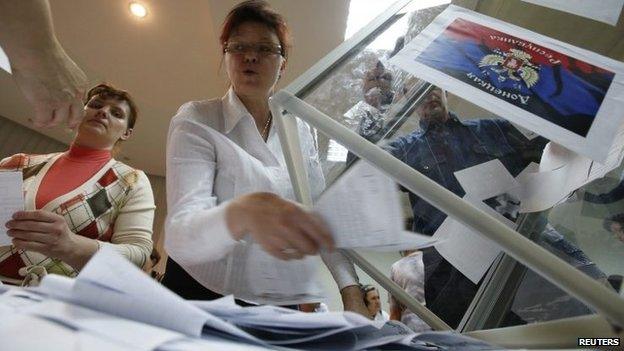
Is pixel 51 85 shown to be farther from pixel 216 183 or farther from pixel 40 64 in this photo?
pixel 216 183

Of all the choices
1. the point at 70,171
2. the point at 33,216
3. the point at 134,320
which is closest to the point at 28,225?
the point at 33,216

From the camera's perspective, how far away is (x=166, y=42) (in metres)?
2.78

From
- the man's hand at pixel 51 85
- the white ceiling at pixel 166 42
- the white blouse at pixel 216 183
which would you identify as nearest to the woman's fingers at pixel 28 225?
the man's hand at pixel 51 85

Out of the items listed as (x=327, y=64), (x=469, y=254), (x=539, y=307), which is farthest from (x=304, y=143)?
(x=539, y=307)

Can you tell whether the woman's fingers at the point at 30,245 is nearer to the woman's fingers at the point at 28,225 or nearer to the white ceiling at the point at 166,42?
the woman's fingers at the point at 28,225

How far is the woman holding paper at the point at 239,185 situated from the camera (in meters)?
0.44

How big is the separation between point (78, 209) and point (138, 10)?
2.10 metres

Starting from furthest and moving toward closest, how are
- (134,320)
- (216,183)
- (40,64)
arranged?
(216,183), (40,64), (134,320)

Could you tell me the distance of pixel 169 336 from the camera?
19 cm

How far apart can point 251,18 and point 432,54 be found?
A: 542mm

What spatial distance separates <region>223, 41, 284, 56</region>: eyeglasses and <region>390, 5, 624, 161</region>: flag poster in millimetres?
425

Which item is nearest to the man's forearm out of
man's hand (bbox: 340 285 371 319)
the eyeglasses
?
the eyeglasses

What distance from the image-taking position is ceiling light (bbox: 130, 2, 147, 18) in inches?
97.2

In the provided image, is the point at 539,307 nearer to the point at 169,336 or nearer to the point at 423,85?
the point at 423,85
